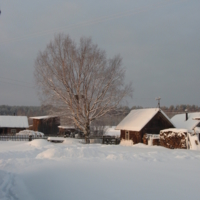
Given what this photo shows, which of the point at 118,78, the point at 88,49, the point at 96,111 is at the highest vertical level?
the point at 88,49

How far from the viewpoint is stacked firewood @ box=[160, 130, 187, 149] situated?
20375mm

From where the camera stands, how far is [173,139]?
2105cm

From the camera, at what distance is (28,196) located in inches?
260

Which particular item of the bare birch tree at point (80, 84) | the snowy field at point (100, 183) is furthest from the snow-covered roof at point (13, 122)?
the snowy field at point (100, 183)

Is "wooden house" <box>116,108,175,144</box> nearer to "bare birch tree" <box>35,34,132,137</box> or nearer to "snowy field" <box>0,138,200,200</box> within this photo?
"bare birch tree" <box>35,34,132,137</box>

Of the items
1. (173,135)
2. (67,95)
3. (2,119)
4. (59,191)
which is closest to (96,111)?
(67,95)

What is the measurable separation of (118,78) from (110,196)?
23.2 meters

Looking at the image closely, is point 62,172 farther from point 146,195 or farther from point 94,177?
point 146,195

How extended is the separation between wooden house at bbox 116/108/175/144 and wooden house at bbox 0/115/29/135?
26180 mm

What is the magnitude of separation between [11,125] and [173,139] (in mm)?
36496

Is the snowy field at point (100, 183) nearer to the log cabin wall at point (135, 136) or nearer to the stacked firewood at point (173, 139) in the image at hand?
the stacked firewood at point (173, 139)

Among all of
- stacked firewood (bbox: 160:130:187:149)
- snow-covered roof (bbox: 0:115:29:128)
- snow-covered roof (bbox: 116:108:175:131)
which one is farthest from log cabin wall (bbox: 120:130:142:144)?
snow-covered roof (bbox: 0:115:29:128)

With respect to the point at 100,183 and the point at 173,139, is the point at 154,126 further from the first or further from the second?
the point at 100,183

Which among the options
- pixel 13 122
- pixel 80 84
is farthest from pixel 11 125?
pixel 80 84
